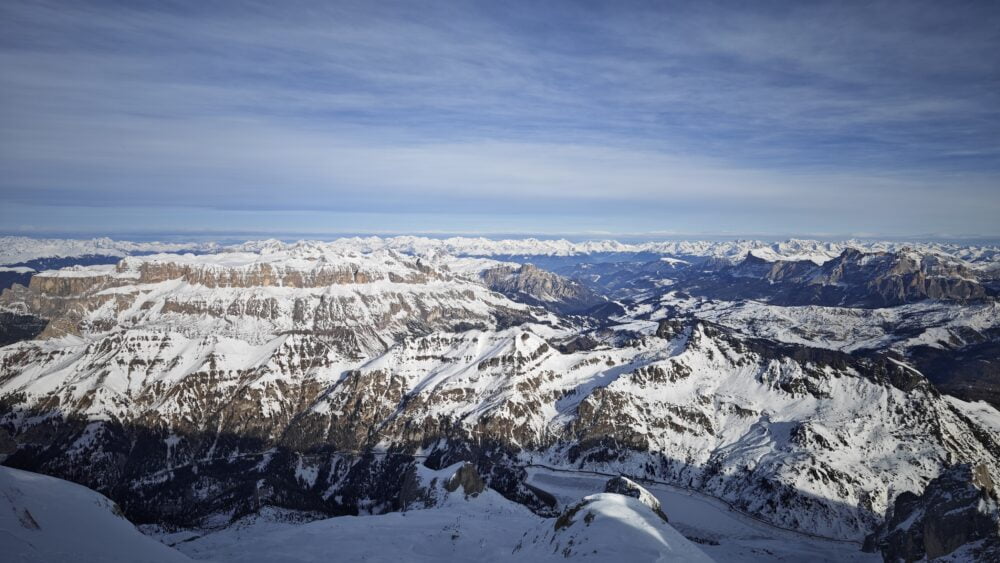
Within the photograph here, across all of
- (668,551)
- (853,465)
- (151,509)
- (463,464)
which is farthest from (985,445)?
(151,509)

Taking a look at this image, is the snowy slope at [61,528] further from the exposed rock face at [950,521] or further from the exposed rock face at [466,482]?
the exposed rock face at [950,521]

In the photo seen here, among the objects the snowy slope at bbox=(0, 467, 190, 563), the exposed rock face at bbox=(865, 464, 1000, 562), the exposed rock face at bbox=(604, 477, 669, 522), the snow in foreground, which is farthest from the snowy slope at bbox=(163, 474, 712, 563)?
the exposed rock face at bbox=(865, 464, 1000, 562)

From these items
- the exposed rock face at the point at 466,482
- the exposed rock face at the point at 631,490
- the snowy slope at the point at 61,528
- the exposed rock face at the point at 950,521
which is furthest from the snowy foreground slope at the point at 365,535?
the exposed rock face at the point at 950,521

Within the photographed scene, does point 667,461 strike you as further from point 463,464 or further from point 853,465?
point 463,464

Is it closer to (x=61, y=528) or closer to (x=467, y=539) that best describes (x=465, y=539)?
(x=467, y=539)

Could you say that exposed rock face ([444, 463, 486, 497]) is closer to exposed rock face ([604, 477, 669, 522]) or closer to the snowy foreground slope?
the snowy foreground slope

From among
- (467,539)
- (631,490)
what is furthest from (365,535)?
(631,490)
